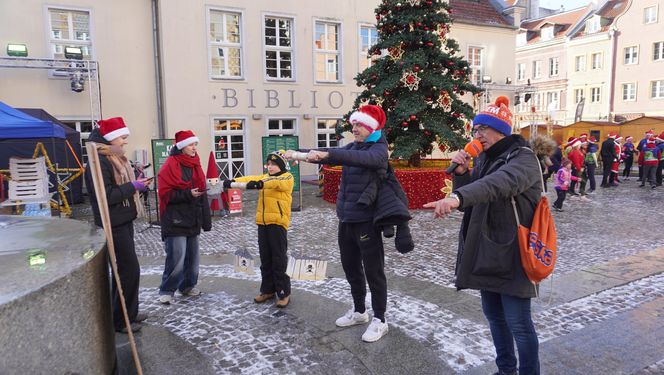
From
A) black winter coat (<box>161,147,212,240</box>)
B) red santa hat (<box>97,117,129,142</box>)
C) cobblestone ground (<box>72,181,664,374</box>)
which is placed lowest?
cobblestone ground (<box>72,181,664,374</box>)

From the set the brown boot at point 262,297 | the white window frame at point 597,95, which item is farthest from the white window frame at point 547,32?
the brown boot at point 262,297

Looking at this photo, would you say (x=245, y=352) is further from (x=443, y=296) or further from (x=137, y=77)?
(x=137, y=77)

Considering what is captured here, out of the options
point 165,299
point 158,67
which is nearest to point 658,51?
point 158,67

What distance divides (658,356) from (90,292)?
13.7 ft

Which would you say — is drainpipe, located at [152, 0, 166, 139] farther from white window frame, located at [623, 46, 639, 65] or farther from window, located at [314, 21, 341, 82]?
white window frame, located at [623, 46, 639, 65]

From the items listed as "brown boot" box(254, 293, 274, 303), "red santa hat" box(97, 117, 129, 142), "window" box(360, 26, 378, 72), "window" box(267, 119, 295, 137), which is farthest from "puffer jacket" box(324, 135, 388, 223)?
"window" box(360, 26, 378, 72)

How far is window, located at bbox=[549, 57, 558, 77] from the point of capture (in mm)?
44375

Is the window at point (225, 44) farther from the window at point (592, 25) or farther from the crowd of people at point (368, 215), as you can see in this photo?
the window at point (592, 25)

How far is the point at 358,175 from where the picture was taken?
383cm

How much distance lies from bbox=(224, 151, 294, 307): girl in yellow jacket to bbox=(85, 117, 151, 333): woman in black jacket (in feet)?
3.16

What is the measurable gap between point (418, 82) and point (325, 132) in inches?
281

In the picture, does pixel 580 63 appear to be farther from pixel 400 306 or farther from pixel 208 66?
pixel 400 306

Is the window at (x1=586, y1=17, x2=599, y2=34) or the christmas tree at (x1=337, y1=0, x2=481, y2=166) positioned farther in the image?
the window at (x1=586, y1=17, x2=599, y2=34)

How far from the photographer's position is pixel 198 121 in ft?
52.2
